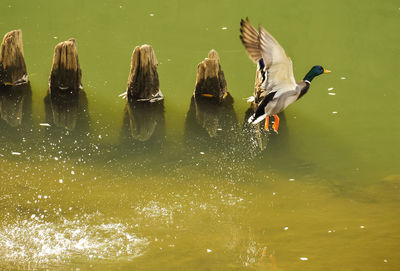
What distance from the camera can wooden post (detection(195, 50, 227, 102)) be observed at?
9.86m

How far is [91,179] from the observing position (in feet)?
26.3

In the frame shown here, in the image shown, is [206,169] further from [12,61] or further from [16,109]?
[12,61]

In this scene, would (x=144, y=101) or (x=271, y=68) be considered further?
(x=144, y=101)

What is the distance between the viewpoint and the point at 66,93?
1032 centimetres

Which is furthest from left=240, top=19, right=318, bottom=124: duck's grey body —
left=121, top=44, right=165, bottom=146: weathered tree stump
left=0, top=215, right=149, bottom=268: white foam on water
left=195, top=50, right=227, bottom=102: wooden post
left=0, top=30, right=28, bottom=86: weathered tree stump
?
left=0, top=30, right=28, bottom=86: weathered tree stump

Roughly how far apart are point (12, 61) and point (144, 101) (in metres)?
2.00

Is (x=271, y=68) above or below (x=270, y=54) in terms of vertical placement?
below

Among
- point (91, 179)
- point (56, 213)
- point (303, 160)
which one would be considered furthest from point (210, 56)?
point (56, 213)

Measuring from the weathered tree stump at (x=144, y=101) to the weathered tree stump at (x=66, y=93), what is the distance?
62cm

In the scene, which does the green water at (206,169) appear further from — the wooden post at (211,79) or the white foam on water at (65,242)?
the wooden post at (211,79)

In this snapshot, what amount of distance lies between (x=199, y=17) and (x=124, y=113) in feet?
13.5

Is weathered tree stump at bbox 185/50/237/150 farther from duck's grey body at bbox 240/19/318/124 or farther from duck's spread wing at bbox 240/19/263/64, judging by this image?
duck's spread wing at bbox 240/19/263/64

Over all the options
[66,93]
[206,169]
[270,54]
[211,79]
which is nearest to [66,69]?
[66,93]

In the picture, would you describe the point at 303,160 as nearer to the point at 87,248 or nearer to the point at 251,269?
the point at 251,269
